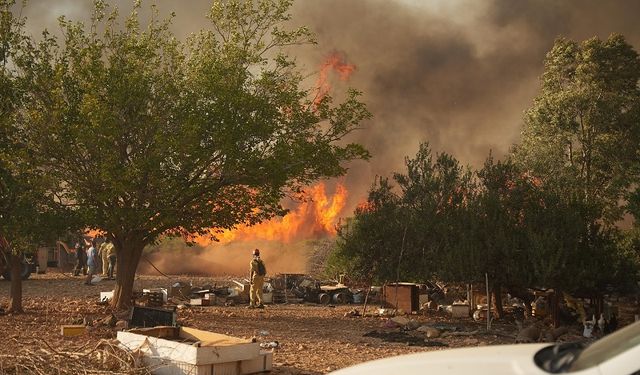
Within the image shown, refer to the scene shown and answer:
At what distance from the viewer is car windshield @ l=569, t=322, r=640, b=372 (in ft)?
9.65

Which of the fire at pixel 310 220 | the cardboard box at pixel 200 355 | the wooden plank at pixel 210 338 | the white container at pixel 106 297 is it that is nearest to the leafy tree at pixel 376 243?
the white container at pixel 106 297

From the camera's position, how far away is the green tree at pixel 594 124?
1351 inches

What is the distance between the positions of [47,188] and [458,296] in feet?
46.8

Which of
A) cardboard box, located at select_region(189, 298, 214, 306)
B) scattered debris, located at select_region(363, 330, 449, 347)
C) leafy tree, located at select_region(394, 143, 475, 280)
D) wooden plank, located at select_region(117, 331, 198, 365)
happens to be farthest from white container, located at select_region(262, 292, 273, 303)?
wooden plank, located at select_region(117, 331, 198, 365)

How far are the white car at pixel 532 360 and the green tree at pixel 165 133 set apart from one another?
14.1 meters

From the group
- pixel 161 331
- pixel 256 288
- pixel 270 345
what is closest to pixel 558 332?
pixel 270 345

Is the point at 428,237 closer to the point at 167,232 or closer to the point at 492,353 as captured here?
the point at 167,232

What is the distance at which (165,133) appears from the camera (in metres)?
18.0

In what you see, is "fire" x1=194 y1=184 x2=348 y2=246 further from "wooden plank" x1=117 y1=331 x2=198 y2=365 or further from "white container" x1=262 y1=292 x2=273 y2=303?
"wooden plank" x1=117 y1=331 x2=198 y2=365

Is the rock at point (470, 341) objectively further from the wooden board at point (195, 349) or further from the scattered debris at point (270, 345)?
the wooden board at point (195, 349)

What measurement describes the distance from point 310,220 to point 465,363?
149 feet

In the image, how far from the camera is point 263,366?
33.3 feet

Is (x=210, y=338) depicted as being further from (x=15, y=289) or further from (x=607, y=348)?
(x=15, y=289)

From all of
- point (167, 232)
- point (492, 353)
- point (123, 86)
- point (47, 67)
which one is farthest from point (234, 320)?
point (492, 353)
